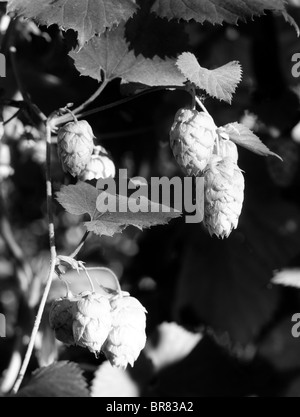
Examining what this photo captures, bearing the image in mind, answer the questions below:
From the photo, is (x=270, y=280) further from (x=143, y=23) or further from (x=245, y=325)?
(x=143, y=23)

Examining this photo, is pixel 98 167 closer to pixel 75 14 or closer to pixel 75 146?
pixel 75 146

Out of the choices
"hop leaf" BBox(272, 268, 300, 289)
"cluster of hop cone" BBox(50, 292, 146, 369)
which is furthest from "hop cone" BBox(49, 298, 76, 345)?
"hop leaf" BBox(272, 268, 300, 289)

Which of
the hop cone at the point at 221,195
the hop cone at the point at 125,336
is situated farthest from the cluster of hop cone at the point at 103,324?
the hop cone at the point at 221,195

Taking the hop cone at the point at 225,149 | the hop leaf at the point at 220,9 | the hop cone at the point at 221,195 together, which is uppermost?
the hop leaf at the point at 220,9

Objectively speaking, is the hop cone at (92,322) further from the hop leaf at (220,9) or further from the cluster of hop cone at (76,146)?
the hop leaf at (220,9)

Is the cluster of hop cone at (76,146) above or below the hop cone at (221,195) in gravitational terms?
above

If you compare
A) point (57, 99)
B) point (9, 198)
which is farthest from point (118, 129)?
point (9, 198)
